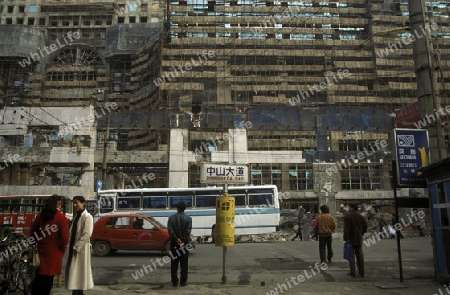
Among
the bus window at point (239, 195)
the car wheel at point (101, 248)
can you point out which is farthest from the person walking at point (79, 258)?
the bus window at point (239, 195)

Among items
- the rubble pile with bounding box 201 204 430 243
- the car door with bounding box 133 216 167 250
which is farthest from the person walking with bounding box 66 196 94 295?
the rubble pile with bounding box 201 204 430 243

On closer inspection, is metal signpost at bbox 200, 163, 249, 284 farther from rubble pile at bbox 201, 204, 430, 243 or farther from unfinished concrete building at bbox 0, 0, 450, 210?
unfinished concrete building at bbox 0, 0, 450, 210

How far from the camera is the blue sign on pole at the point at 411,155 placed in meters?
7.70

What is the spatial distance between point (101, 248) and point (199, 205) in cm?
772

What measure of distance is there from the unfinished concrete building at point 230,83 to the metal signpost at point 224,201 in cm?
1988

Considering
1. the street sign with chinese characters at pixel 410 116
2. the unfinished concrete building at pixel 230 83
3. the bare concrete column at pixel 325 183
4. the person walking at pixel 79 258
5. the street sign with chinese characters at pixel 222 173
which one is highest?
the unfinished concrete building at pixel 230 83

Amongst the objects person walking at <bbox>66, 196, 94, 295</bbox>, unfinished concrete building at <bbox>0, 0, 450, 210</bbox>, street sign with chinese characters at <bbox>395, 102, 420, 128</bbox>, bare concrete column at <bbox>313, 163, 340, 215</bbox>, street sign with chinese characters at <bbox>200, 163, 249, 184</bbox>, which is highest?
unfinished concrete building at <bbox>0, 0, 450, 210</bbox>

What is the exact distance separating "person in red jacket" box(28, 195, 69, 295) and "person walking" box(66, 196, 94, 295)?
358mm

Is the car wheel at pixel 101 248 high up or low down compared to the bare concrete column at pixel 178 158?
down

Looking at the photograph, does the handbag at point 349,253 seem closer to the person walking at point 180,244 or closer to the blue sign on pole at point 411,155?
the blue sign on pole at point 411,155

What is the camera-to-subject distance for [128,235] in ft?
42.1

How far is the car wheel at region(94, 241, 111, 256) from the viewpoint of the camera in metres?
12.8

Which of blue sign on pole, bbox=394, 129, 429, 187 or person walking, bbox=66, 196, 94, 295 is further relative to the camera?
blue sign on pole, bbox=394, 129, 429, 187

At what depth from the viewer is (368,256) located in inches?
450
